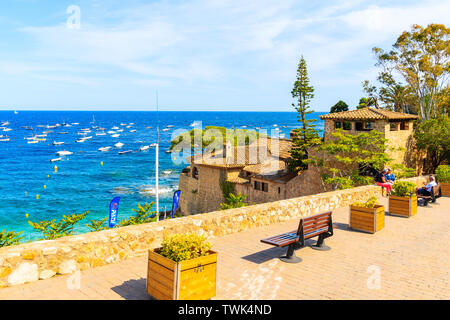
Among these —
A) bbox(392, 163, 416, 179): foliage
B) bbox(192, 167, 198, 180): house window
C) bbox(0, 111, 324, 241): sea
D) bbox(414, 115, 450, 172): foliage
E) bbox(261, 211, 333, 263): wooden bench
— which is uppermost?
bbox(414, 115, 450, 172): foliage

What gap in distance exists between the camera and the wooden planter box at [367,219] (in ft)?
35.2

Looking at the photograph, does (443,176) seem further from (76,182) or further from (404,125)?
(76,182)

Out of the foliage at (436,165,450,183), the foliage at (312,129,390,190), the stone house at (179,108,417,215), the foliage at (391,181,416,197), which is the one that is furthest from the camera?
the stone house at (179,108,417,215)

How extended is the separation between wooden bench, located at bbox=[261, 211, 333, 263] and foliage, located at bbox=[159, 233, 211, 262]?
2.25 metres

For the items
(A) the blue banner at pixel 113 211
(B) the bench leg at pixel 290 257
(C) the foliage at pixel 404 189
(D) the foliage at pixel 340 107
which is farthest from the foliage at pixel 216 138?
(B) the bench leg at pixel 290 257

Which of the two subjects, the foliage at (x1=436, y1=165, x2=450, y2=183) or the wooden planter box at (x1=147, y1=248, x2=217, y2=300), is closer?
the wooden planter box at (x1=147, y1=248, x2=217, y2=300)

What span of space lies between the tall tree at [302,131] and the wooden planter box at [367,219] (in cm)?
2491

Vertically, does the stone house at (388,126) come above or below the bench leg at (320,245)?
above

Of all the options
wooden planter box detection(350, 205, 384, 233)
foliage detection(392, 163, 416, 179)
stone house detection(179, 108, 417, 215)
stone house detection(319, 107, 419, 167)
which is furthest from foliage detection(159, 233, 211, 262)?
stone house detection(179, 108, 417, 215)

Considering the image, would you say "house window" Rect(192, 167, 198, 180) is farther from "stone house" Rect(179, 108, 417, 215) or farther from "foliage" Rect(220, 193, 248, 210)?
"foliage" Rect(220, 193, 248, 210)

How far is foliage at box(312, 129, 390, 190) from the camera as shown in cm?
2994

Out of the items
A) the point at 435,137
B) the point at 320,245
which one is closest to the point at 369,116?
the point at 435,137

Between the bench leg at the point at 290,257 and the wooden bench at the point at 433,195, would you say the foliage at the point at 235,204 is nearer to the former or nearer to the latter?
the wooden bench at the point at 433,195

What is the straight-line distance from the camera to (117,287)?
6.45m
